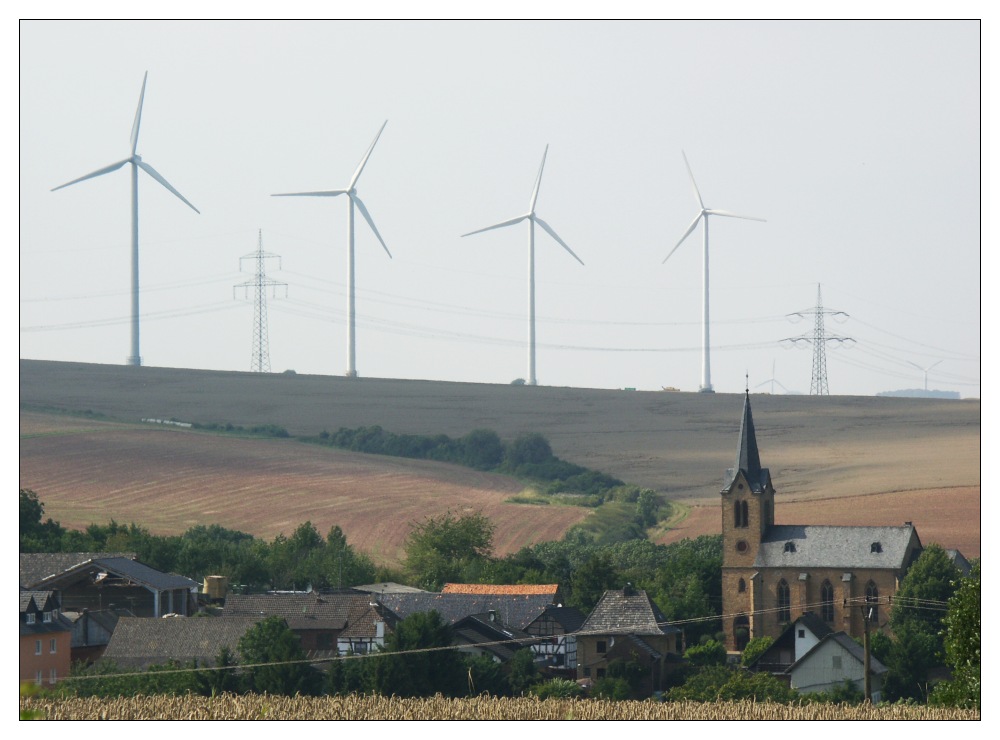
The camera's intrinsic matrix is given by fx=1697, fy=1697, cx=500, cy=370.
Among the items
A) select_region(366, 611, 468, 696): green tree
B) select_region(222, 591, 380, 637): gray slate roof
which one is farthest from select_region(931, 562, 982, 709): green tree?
select_region(222, 591, 380, 637): gray slate roof

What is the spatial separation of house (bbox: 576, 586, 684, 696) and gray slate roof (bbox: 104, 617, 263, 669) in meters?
18.3

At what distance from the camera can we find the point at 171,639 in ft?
279

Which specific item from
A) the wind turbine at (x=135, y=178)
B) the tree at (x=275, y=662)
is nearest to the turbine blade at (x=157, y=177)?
the wind turbine at (x=135, y=178)

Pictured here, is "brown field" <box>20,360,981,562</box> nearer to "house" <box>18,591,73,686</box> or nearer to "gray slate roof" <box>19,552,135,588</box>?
"gray slate roof" <box>19,552,135,588</box>

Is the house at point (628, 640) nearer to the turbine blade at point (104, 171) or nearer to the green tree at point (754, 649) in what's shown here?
the green tree at point (754, 649)

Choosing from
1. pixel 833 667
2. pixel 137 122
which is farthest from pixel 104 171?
pixel 833 667

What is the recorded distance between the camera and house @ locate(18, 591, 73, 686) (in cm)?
7875

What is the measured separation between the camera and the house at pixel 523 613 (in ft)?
313

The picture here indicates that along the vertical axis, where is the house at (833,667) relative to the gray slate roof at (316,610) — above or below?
below

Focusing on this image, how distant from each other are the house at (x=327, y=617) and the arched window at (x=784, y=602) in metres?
33.2

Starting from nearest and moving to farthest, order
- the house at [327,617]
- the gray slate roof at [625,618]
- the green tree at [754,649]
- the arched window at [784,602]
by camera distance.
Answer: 1. the house at [327,617]
2. the gray slate roof at [625,618]
3. the green tree at [754,649]
4. the arched window at [784,602]

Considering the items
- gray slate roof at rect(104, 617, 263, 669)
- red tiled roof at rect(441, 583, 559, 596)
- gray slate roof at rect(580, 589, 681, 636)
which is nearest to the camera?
gray slate roof at rect(104, 617, 263, 669)

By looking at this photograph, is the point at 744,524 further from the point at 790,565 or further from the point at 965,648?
the point at 965,648

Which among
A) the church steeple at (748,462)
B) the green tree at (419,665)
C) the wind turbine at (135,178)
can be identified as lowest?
the green tree at (419,665)
